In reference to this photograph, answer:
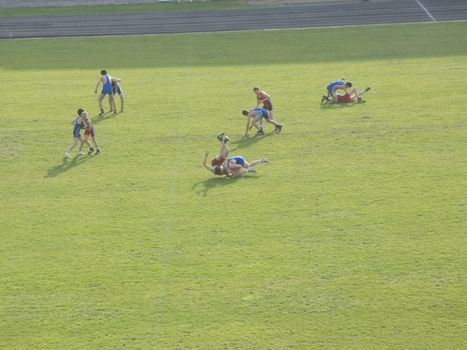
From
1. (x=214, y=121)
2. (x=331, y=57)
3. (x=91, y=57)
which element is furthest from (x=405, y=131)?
(x=91, y=57)

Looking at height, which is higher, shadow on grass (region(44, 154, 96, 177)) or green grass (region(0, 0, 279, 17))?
green grass (region(0, 0, 279, 17))

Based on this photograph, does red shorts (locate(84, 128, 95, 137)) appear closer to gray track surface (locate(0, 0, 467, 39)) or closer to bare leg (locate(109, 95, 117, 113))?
bare leg (locate(109, 95, 117, 113))

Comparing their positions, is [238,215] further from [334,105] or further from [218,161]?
[334,105]

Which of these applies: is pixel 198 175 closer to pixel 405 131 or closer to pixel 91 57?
pixel 405 131

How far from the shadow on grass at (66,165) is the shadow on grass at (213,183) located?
5.01 m

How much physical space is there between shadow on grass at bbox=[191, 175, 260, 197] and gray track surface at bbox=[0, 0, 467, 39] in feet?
87.4

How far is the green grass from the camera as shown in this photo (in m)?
58.7

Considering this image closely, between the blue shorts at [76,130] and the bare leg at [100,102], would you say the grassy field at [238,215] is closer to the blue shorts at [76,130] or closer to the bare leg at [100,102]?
the bare leg at [100,102]

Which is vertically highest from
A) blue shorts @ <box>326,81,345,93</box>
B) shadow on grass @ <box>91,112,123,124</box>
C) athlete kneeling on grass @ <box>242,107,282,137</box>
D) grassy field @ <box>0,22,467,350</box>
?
blue shorts @ <box>326,81,345,93</box>

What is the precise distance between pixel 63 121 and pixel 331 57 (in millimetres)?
15791

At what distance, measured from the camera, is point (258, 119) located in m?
31.5

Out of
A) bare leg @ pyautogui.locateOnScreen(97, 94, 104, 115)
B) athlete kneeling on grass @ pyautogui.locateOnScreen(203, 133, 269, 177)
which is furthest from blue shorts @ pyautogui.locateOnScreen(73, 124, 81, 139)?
athlete kneeling on grass @ pyautogui.locateOnScreen(203, 133, 269, 177)

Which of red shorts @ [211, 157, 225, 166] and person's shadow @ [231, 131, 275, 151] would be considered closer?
red shorts @ [211, 157, 225, 166]

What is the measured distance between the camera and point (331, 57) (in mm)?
44219
